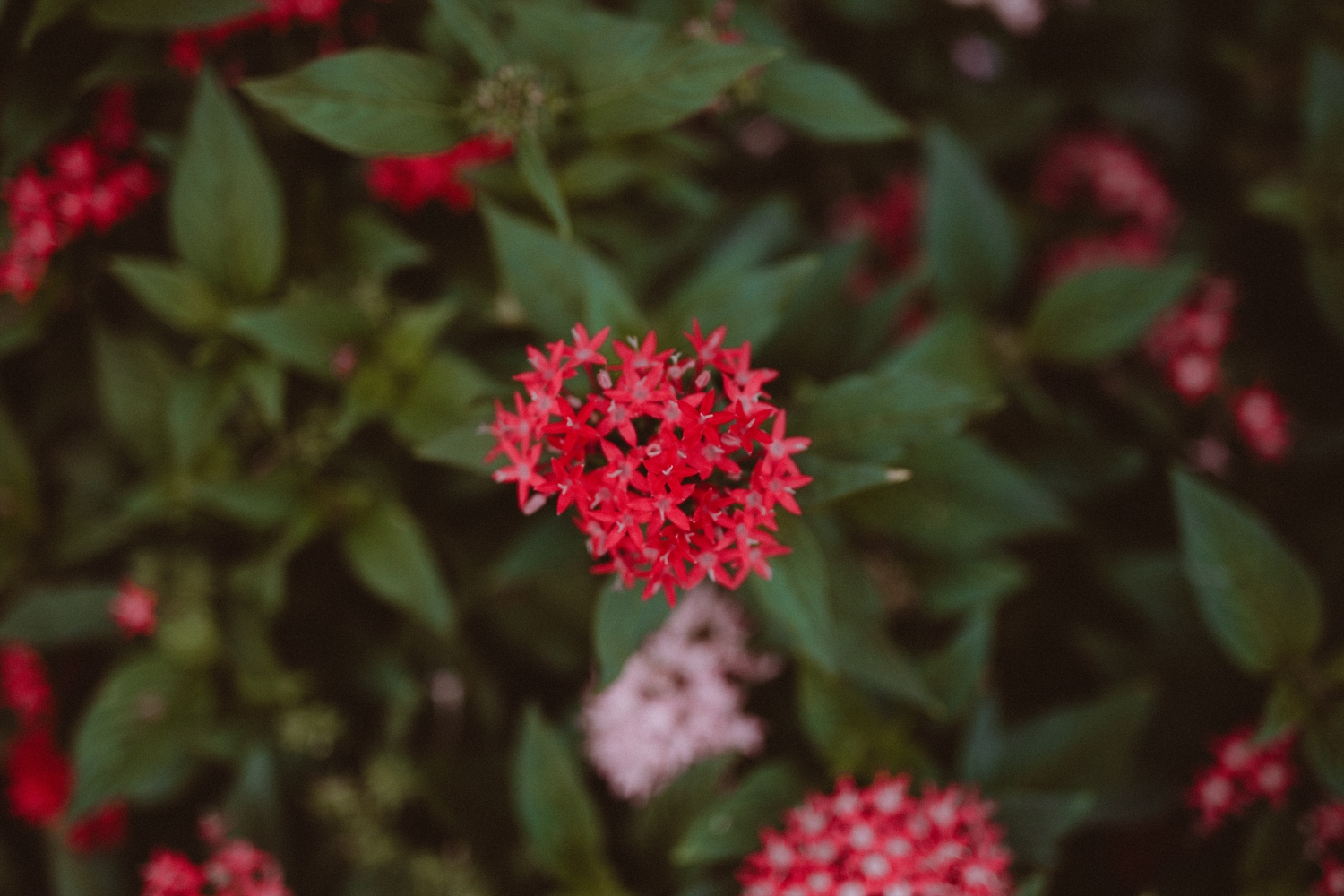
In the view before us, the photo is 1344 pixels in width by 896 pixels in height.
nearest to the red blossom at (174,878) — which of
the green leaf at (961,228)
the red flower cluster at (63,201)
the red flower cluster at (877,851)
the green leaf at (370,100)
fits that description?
the red flower cluster at (877,851)

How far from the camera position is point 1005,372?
5.67ft

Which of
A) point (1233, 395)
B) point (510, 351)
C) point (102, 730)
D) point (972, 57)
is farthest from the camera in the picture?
point (972, 57)

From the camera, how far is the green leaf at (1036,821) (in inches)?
51.4

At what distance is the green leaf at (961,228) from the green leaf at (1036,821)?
995 mm

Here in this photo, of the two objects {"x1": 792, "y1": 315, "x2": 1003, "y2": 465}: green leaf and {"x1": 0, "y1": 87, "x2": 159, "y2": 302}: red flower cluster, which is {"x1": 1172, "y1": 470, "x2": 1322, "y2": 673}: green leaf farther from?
{"x1": 0, "y1": 87, "x2": 159, "y2": 302}: red flower cluster

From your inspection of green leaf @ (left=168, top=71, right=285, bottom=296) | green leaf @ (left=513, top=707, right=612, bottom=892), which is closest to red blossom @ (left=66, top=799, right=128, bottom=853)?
green leaf @ (left=513, top=707, right=612, bottom=892)

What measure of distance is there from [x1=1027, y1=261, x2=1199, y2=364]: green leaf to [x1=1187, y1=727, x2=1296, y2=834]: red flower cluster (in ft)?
2.59

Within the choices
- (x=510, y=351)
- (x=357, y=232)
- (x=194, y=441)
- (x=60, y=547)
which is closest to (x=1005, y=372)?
(x=510, y=351)

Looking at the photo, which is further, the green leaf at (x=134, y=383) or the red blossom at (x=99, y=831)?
the red blossom at (x=99, y=831)

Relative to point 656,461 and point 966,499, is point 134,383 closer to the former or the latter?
point 656,461

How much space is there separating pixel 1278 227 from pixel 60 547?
3.06 meters

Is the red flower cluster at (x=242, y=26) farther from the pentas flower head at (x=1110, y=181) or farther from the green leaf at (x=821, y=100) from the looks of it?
the pentas flower head at (x=1110, y=181)

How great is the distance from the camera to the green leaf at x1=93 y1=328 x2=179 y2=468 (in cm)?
159

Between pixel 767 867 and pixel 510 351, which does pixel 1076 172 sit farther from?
pixel 767 867
